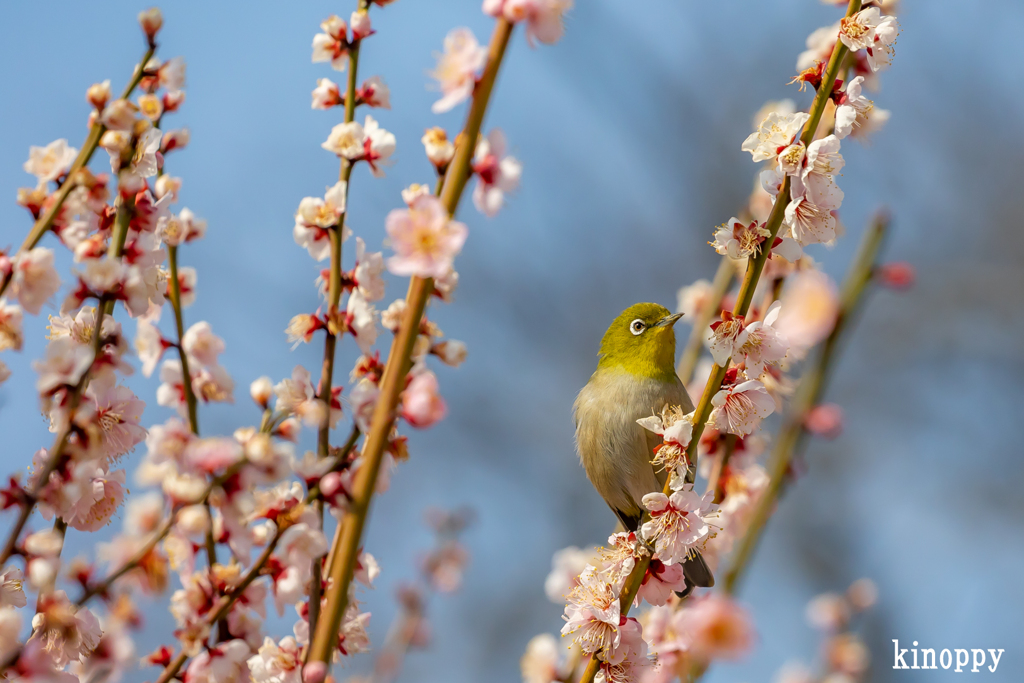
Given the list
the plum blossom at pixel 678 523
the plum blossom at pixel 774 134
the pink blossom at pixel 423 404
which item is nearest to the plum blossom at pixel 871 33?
the plum blossom at pixel 774 134

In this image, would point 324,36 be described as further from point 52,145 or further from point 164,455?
point 164,455

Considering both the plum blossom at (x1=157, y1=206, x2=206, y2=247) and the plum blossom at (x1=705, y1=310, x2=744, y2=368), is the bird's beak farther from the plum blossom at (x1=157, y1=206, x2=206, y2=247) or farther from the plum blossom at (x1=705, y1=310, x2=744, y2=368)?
the plum blossom at (x1=157, y1=206, x2=206, y2=247)

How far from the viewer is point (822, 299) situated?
4.80 ft

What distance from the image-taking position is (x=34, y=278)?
45.5 inches

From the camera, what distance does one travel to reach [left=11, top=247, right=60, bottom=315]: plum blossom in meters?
1.15

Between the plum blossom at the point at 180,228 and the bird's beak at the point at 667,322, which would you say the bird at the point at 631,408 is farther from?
the plum blossom at the point at 180,228

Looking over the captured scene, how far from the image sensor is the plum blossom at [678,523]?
1.47 m

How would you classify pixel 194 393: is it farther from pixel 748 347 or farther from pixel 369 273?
pixel 748 347

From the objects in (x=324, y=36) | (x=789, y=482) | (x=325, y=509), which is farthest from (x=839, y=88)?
(x=325, y=509)

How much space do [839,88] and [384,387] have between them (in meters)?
1.00

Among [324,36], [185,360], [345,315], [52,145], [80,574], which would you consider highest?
[324,36]

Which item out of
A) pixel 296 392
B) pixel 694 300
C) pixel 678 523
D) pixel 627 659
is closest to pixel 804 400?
pixel 678 523

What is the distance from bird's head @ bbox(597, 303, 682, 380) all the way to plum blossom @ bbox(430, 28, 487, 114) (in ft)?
Answer: 6.87

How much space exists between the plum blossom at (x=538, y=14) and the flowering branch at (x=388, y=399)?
21 mm
